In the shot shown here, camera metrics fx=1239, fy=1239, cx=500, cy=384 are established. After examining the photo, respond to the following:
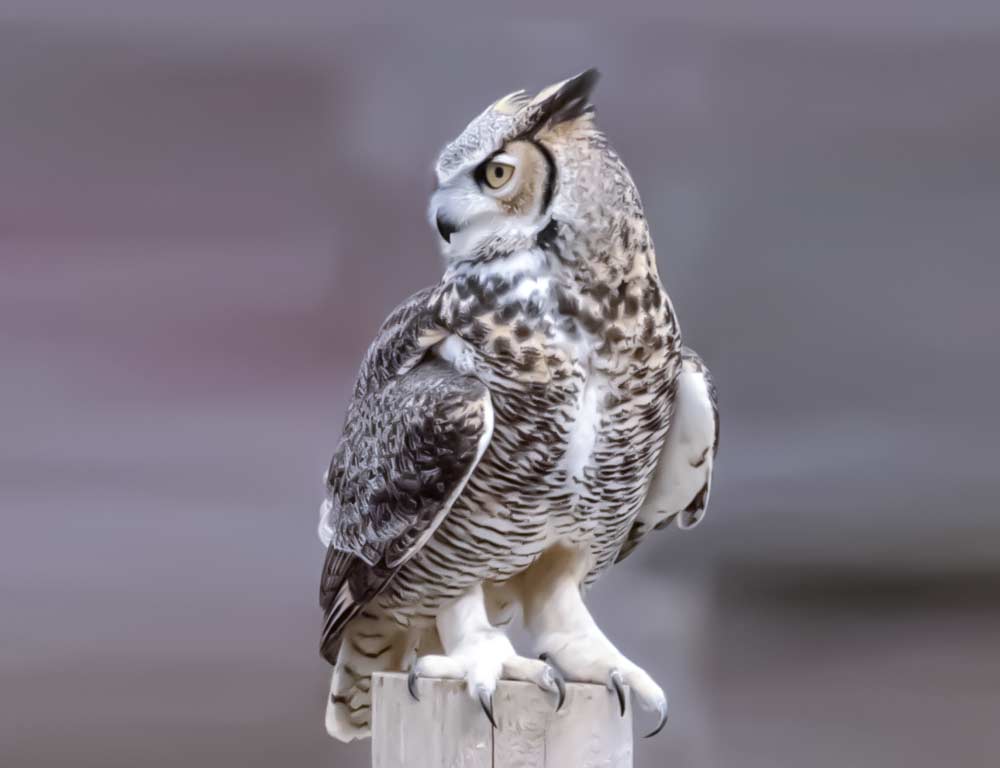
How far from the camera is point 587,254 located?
1.38 meters

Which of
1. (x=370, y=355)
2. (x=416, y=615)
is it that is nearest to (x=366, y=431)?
(x=370, y=355)

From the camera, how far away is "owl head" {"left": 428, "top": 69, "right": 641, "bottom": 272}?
138 centimetres

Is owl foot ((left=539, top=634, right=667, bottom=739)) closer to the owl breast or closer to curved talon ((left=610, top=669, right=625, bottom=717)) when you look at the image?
curved talon ((left=610, top=669, right=625, bottom=717))

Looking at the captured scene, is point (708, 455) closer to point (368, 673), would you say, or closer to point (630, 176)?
point (630, 176)

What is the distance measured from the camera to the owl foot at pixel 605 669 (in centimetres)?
147

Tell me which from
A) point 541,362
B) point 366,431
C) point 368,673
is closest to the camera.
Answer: point 541,362

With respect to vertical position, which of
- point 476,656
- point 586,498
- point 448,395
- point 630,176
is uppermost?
point 630,176

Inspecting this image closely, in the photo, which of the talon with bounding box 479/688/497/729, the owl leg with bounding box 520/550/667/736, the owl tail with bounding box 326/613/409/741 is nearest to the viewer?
the talon with bounding box 479/688/497/729

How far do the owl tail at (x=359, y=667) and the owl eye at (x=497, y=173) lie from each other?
62 cm

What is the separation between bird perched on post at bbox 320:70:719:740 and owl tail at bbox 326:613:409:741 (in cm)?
12

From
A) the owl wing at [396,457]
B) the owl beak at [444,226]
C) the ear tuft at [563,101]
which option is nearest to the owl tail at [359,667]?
the owl wing at [396,457]

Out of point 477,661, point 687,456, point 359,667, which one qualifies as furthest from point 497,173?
point 359,667

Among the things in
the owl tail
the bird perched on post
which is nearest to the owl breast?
the bird perched on post

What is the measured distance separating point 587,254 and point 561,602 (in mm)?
461
